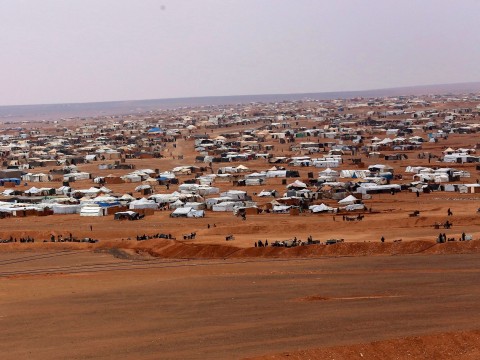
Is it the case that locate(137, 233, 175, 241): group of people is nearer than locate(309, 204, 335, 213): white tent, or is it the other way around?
locate(137, 233, 175, 241): group of people

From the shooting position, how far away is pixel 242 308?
88.7ft

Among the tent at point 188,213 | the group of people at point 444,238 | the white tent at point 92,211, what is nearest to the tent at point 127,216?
the white tent at point 92,211

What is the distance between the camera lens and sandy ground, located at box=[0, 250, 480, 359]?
22469 millimetres

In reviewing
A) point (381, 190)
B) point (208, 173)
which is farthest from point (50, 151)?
point (381, 190)

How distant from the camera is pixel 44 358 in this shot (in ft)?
74.0

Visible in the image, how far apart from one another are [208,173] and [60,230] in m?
29.8

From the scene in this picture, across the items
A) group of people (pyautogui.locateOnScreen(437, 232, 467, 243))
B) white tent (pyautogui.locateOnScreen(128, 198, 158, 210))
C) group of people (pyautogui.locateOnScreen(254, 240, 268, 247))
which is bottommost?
white tent (pyautogui.locateOnScreen(128, 198, 158, 210))

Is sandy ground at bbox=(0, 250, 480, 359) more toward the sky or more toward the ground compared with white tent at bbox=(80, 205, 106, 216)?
more toward the sky

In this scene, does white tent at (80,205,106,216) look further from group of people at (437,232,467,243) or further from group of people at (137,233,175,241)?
group of people at (437,232,467,243)

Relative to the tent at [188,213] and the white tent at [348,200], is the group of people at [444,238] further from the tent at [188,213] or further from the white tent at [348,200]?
the tent at [188,213]

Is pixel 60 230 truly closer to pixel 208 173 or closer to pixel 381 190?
pixel 381 190

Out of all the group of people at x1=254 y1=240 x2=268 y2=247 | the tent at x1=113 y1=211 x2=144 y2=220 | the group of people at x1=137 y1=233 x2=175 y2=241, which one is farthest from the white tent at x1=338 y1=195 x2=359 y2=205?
the group of people at x1=254 y1=240 x2=268 y2=247

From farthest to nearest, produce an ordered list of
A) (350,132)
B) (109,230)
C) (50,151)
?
(350,132)
(50,151)
(109,230)

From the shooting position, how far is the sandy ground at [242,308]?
22469mm
